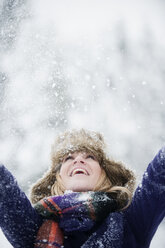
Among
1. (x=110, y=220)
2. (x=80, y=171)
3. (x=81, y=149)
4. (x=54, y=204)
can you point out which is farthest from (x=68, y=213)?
(x=81, y=149)

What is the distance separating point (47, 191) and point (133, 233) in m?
1.00

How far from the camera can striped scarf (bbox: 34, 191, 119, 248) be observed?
1590 millimetres

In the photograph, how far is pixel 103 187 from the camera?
2.09 metres

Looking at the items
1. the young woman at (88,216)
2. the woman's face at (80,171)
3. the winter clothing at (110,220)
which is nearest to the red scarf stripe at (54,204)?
the young woman at (88,216)

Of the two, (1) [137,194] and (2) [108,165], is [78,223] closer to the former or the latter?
(1) [137,194]

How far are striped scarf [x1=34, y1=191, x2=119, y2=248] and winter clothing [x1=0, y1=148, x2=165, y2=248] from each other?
0.19ft

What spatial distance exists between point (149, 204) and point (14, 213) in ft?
2.97

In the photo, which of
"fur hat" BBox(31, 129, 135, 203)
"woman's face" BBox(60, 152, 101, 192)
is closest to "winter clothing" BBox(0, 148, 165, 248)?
"woman's face" BBox(60, 152, 101, 192)

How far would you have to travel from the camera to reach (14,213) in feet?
5.08

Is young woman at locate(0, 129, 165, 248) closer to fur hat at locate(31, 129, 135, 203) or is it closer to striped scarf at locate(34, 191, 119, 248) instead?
striped scarf at locate(34, 191, 119, 248)

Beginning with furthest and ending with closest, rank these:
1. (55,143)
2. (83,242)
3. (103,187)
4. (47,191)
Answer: (55,143) < (47,191) < (103,187) < (83,242)

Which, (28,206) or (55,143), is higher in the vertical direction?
(55,143)

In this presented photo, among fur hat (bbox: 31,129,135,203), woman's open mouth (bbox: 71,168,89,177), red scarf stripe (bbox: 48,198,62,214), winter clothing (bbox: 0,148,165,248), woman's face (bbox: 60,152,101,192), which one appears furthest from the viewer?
fur hat (bbox: 31,129,135,203)

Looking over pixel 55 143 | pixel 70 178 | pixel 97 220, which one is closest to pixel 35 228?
pixel 97 220
